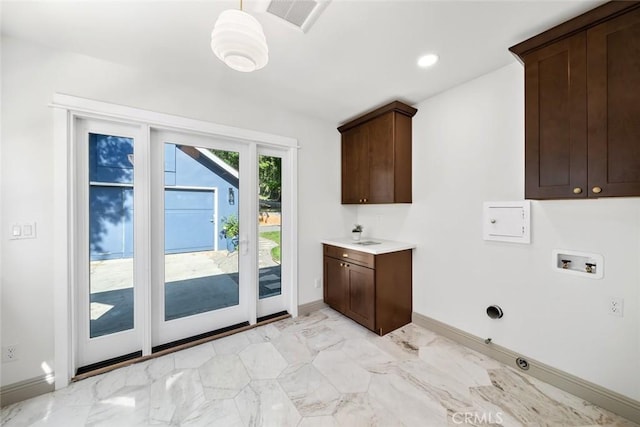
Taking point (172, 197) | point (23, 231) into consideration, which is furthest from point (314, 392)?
point (23, 231)

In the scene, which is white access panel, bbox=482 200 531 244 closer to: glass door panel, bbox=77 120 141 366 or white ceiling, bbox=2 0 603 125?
white ceiling, bbox=2 0 603 125

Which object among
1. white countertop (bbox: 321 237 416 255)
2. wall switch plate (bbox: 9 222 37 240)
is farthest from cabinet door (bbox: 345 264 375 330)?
wall switch plate (bbox: 9 222 37 240)

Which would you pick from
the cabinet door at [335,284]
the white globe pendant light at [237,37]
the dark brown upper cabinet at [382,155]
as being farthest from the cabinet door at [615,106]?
the cabinet door at [335,284]

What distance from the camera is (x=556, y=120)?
1666 millimetres

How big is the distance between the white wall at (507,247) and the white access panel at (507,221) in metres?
0.05

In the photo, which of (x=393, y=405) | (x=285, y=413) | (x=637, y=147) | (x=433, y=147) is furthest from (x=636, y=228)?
(x=285, y=413)

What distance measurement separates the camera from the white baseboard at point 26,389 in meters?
1.69

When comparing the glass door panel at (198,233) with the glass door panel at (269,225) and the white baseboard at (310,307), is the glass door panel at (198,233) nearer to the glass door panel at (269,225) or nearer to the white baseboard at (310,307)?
the glass door panel at (269,225)

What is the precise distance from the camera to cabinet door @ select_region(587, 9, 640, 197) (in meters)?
1.39

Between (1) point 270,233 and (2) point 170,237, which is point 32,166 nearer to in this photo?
(2) point 170,237

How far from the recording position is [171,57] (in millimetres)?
1996

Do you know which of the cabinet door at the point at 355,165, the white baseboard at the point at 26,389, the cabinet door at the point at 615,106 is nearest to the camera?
the cabinet door at the point at 615,106

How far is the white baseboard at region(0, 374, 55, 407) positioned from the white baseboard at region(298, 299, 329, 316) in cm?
222

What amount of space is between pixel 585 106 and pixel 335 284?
8.92 feet
